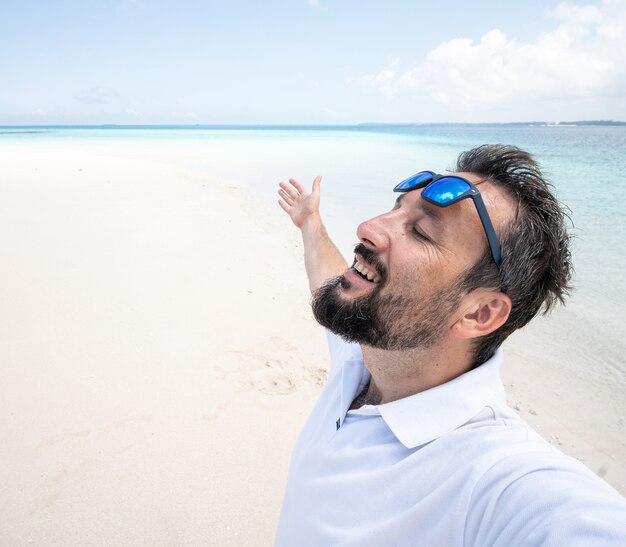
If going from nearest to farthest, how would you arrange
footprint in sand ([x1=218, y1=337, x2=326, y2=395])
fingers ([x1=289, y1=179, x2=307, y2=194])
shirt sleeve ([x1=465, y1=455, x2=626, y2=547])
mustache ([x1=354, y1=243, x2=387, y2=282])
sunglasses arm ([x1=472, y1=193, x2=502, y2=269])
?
shirt sleeve ([x1=465, y1=455, x2=626, y2=547])
sunglasses arm ([x1=472, y1=193, x2=502, y2=269])
mustache ([x1=354, y1=243, x2=387, y2=282])
fingers ([x1=289, y1=179, x2=307, y2=194])
footprint in sand ([x1=218, y1=337, x2=326, y2=395])

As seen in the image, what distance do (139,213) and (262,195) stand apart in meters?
5.21

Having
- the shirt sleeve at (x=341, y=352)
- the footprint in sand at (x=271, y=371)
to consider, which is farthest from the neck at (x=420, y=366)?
the footprint in sand at (x=271, y=371)

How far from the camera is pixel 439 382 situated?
1292 millimetres

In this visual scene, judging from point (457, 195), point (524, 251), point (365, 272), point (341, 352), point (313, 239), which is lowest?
point (341, 352)

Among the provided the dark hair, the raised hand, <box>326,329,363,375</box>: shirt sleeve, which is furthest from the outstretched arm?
the dark hair

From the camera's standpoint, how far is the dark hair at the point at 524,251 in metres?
1.22

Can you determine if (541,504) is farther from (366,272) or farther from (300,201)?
(300,201)

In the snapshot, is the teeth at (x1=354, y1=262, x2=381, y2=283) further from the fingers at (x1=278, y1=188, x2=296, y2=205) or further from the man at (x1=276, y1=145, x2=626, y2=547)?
the fingers at (x1=278, y1=188, x2=296, y2=205)

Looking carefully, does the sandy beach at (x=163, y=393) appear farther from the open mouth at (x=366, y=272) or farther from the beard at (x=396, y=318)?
the open mouth at (x=366, y=272)

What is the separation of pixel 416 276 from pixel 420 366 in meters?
0.29

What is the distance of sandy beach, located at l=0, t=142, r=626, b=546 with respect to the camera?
253cm

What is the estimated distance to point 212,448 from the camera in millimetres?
2988

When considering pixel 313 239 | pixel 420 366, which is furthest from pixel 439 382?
pixel 313 239

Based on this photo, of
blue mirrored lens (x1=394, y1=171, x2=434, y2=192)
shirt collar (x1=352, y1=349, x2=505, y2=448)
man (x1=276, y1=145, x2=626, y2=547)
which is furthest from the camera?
blue mirrored lens (x1=394, y1=171, x2=434, y2=192)
